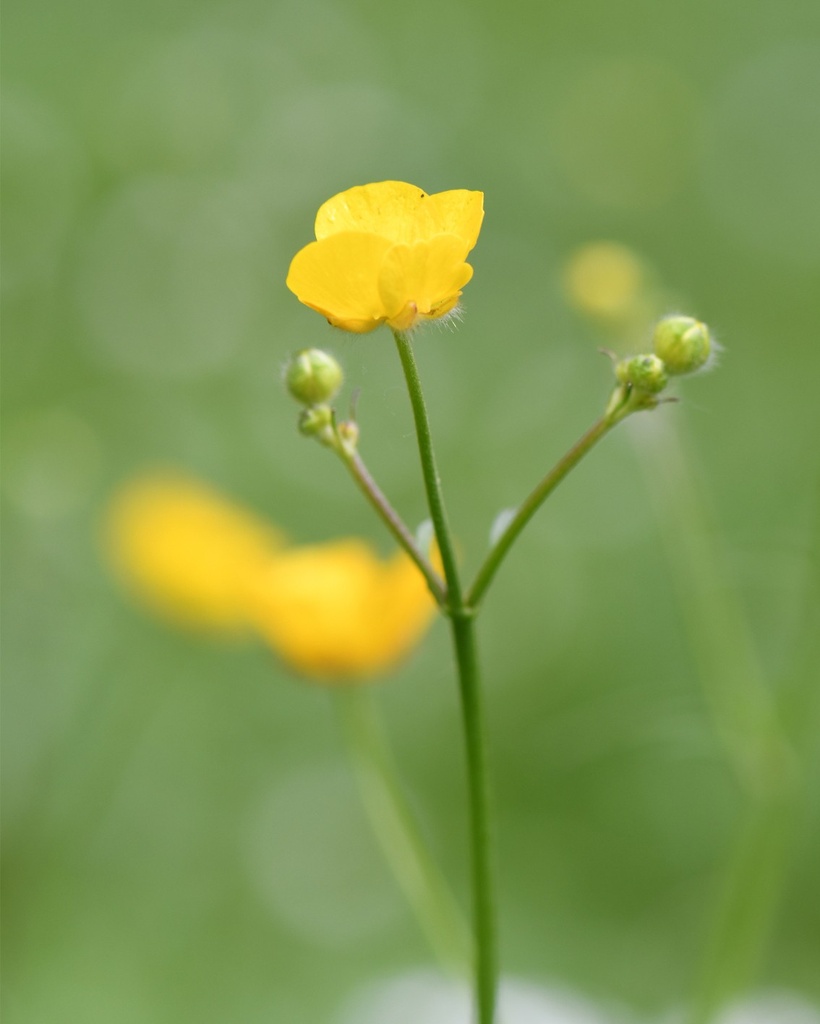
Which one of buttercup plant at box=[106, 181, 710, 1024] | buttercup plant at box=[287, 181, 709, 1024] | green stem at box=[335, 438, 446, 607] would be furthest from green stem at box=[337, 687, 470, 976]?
green stem at box=[335, 438, 446, 607]

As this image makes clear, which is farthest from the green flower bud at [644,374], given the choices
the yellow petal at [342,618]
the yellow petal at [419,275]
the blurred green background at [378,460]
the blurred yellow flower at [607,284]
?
the blurred yellow flower at [607,284]

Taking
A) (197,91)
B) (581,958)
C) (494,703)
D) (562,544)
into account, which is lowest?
(581,958)

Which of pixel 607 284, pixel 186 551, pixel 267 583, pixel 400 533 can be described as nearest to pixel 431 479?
pixel 400 533

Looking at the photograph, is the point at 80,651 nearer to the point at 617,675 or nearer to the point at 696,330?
the point at 617,675

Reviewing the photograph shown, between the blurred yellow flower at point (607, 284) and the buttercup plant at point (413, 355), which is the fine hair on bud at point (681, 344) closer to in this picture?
the buttercup plant at point (413, 355)

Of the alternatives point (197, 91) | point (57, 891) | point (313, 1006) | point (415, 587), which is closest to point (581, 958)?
point (313, 1006)

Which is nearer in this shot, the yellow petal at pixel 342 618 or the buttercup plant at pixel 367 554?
the buttercup plant at pixel 367 554

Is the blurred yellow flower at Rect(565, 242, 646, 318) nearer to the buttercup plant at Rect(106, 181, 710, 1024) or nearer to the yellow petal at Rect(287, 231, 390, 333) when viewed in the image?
the buttercup plant at Rect(106, 181, 710, 1024)

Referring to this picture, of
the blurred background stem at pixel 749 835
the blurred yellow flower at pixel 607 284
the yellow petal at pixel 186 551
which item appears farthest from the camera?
the yellow petal at pixel 186 551
